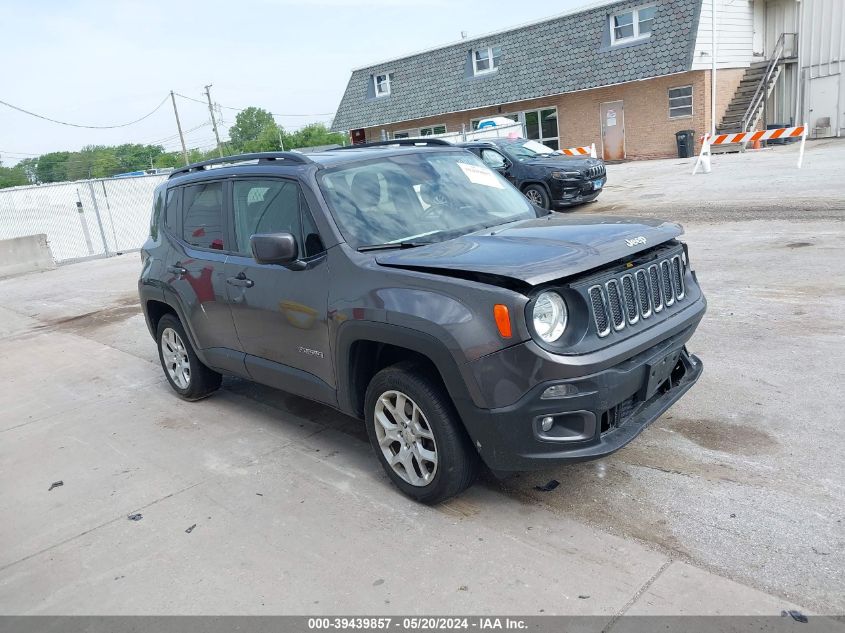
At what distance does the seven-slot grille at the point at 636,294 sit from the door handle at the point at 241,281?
239 centimetres

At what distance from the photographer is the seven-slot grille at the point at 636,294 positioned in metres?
3.46

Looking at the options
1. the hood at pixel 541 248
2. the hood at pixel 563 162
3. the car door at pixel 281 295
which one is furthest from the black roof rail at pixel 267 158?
the hood at pixel 563 162

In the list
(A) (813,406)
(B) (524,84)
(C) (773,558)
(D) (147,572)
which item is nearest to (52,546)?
(D) (147,572)

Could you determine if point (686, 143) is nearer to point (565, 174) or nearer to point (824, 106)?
point (824, 106)

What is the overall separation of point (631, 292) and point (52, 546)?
3.46 m

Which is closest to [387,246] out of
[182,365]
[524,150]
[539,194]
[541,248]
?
[541,248]

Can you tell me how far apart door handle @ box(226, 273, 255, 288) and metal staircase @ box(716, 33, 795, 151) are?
23.9 metres

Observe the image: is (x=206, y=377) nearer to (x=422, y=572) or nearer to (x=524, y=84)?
(x=422, y=572)

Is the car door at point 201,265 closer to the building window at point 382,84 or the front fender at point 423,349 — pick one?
the front fender at point 423,349

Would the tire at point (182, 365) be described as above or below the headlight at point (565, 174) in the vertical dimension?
below

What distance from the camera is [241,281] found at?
489 centimetres

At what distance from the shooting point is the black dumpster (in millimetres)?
24516

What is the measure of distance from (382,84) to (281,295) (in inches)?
1270
